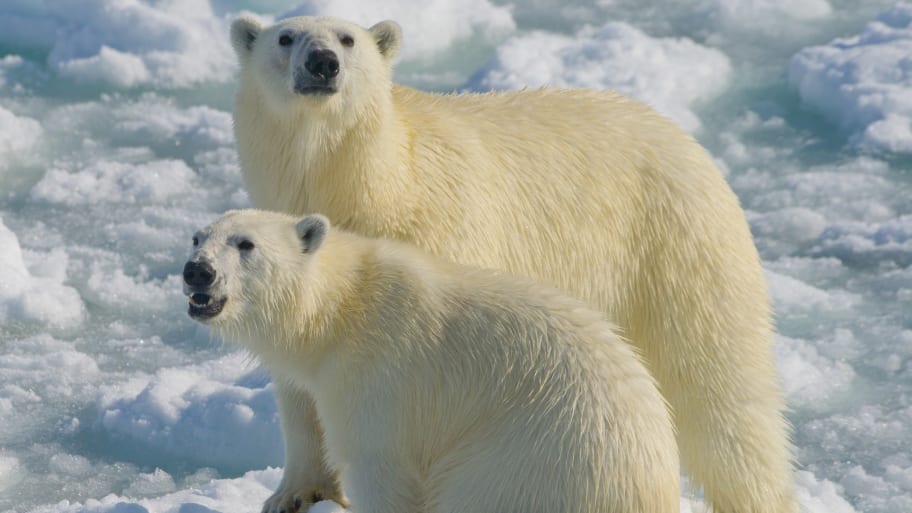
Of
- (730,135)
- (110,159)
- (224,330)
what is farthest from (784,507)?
(110,159)

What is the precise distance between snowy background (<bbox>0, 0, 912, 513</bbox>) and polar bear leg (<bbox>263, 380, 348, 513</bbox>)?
18.4 inches

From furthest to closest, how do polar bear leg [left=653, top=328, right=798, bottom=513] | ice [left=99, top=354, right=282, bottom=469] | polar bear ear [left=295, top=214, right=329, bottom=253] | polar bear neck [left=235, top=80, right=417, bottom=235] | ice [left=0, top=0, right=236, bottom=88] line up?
ice [left=0, top=0, right=236, bottom=88]
ice [left=99, top=354, right=282, bottom=469]
polar bear leg [left=653, top=328, right=798, bottom=513]
polar bear neck [left=235, top=80, right=417, bottom=235]
polar bear ear [left=295, top=214, right=329, bottom=253]

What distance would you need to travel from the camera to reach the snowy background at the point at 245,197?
5715 millimetres

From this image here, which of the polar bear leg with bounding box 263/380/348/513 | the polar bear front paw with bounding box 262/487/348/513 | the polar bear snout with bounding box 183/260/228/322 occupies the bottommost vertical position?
the polar bear front paw with bounding box 262/487/348/513

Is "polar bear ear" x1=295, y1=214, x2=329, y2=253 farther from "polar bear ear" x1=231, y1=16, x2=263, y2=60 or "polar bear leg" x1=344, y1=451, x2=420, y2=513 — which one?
"polar bear ear" x1=231, y1=16, x2=263, y2=60

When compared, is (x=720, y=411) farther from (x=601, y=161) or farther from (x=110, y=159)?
(x=110, y=159)

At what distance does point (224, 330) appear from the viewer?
139 inches

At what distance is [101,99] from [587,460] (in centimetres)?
658

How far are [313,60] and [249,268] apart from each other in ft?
2.17

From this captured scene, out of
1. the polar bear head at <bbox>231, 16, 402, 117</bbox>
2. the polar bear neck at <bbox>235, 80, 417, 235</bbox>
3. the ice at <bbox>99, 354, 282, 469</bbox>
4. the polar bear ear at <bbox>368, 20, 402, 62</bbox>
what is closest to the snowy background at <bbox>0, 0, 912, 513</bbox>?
the ice at <bbox>99, 354, 282, 469</bbox>

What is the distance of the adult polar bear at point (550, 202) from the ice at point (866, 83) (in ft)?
14.4

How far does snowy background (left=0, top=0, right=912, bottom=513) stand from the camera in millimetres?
5715

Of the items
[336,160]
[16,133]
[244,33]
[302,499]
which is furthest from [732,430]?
[16,133]

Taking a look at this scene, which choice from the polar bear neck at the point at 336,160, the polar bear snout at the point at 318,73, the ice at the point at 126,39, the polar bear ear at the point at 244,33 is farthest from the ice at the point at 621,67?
the polar bear snout at the point at 318,73
